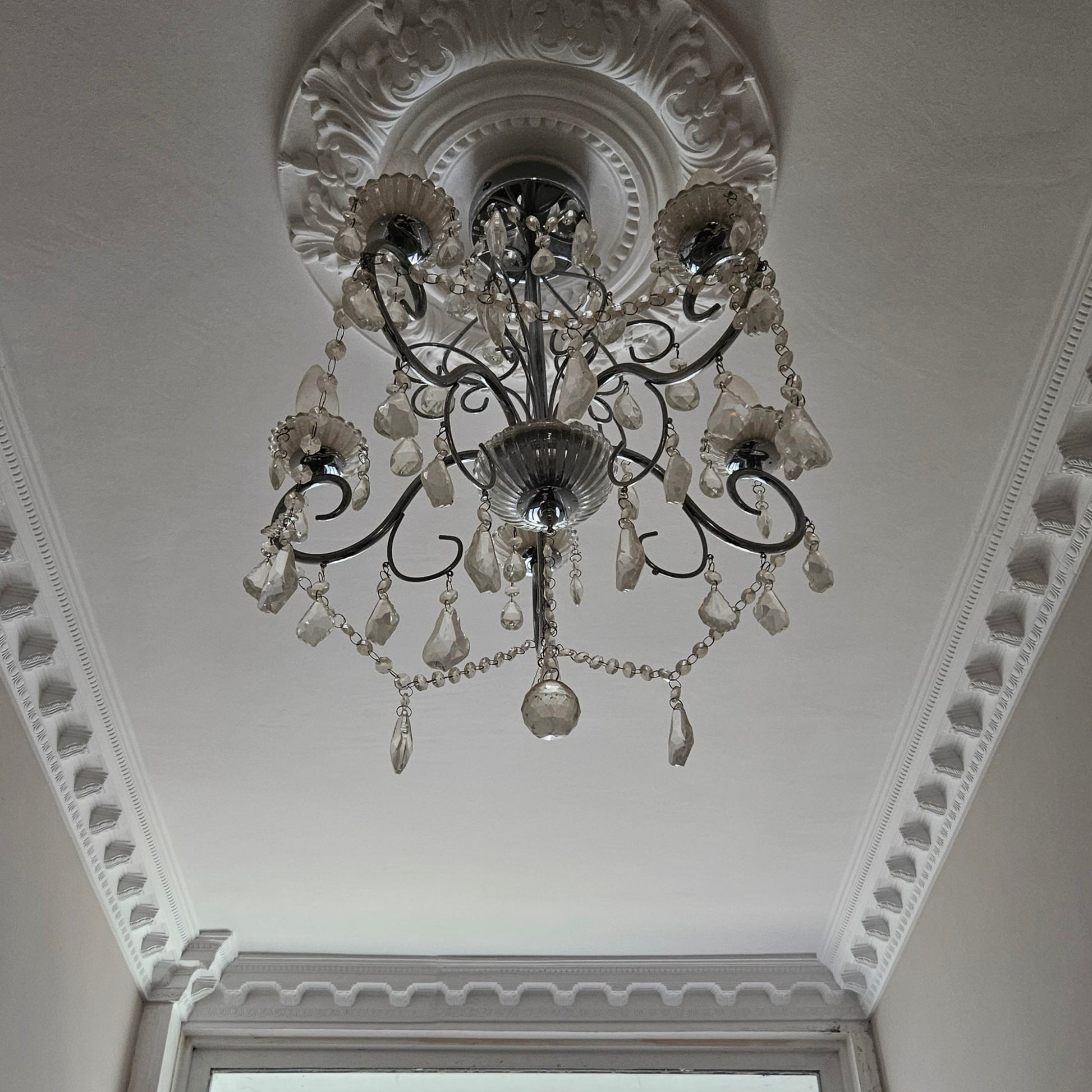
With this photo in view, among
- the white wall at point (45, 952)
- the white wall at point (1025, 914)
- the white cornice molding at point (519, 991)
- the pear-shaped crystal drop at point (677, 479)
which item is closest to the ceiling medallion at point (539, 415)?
the pear-shaped crystal drop at point (677, 479)

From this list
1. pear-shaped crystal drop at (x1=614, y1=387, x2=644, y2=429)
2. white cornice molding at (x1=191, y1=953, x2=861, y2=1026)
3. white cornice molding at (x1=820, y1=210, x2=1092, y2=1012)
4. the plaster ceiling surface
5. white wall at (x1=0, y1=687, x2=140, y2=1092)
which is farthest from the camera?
white cornice molding at (x1=191, y1=953, x2=861, y2=1026)

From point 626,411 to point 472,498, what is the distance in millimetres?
867

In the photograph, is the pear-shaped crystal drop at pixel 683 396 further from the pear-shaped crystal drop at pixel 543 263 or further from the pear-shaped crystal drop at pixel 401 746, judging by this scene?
the pear-shaped crystal drop at pixel 401 746

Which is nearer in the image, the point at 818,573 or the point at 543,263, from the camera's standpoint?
the point at 818,573

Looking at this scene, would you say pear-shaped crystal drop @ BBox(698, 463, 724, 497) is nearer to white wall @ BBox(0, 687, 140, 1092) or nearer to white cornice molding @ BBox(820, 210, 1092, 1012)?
white cornice molding @ BBox(820, 210, 1092, 1012)

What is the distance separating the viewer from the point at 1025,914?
8.01 ft

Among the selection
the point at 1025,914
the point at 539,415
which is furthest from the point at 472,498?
the point at 1025,914

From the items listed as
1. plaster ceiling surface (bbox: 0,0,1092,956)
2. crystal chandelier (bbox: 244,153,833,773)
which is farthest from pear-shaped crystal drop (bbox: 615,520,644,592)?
plaster ceiling surface (bbox: 0,0,1092,956)

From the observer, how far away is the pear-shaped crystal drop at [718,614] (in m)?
1.36

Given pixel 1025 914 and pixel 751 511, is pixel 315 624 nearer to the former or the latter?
pixel 751 511

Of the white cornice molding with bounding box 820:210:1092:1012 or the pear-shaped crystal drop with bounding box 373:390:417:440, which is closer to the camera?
the pear-shaped crystal drop with bounding box 373:390:417:440

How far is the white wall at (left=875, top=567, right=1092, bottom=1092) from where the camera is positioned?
2188 millimetres

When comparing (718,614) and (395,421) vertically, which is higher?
(395,421)

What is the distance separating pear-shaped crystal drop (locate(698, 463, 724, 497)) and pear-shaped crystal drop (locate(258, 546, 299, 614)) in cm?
54
